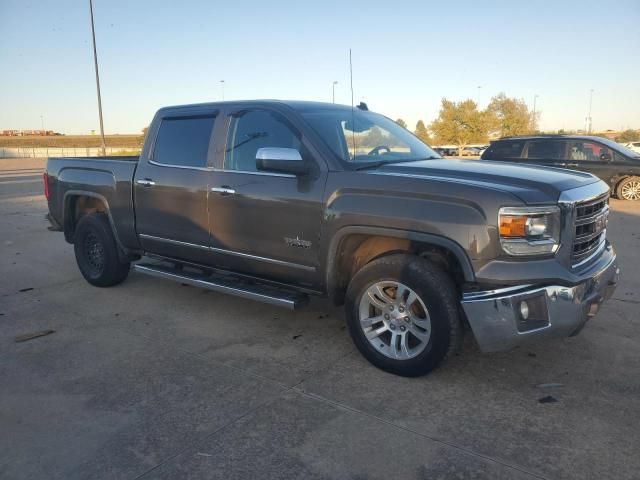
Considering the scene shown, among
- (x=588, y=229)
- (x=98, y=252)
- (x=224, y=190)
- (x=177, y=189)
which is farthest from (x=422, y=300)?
(x=98, y=252)

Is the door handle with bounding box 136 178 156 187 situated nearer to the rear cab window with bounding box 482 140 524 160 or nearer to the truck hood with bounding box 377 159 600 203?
the truck hood with bounding box 377 159 600 203

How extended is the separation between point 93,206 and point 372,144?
139 inches

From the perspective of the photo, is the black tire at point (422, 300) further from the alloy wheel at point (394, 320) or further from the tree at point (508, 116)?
the tree at point (508, 116)

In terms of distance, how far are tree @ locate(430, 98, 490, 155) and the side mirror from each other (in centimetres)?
4998

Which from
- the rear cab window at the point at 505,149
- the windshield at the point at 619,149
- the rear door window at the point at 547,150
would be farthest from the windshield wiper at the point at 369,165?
the windshield at the point at 619,149

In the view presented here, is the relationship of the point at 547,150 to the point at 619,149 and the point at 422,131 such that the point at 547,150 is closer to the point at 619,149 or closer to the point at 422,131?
the point at 619,149

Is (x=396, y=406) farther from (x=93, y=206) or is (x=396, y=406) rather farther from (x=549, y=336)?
(x=93, y=206)

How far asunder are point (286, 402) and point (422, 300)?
1104 millimetres

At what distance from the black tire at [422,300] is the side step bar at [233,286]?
1.80ft

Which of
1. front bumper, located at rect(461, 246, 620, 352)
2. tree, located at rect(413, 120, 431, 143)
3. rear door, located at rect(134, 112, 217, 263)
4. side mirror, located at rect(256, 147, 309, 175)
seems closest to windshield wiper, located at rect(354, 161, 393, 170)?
side mirror, located at rect(256, 147, 309, 175)

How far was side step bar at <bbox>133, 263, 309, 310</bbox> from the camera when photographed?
13.7 feet

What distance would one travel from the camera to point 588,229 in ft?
11.8

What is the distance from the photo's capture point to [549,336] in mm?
3295

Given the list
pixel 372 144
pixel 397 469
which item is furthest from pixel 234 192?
pixel 397 469
